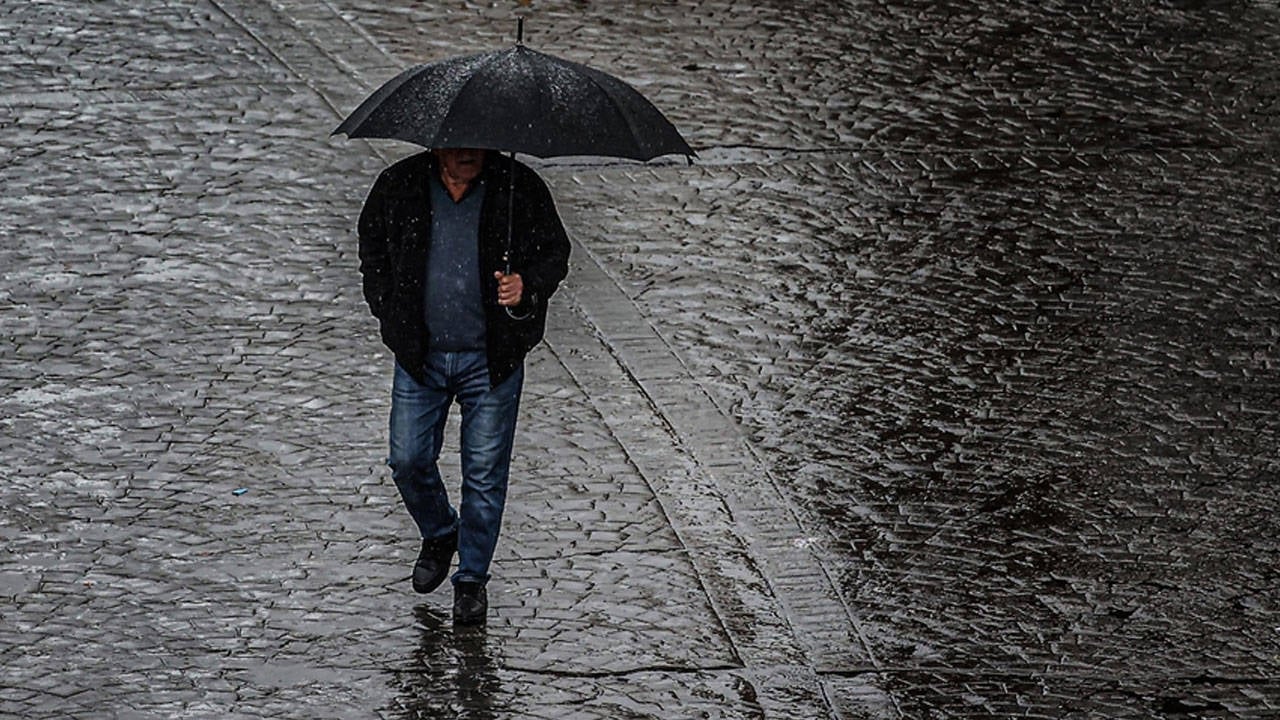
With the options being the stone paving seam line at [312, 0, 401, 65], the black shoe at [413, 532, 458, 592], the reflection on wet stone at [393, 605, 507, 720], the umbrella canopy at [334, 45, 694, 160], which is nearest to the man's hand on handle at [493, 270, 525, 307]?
the umbrella canopy at [334, 45, 694, 160]

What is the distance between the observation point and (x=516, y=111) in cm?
597

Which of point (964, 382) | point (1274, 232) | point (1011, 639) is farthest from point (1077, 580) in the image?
point (1274, 232)

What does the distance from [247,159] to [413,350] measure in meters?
4.28

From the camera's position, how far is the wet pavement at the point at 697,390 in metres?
6.48

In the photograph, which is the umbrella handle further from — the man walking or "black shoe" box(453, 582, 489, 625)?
"black shoe" box(453, 582, 489, 625)

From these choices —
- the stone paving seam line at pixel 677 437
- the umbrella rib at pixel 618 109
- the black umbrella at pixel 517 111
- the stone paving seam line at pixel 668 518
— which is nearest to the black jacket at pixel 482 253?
the black umbrella at pixel 517 111

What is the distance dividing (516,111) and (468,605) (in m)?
1.62

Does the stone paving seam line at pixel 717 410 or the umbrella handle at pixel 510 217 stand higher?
the umbrella handle at pixel 510 217

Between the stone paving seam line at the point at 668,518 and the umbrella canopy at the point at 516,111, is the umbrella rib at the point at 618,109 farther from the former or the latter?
the stone paving seam line at the point at 668,518

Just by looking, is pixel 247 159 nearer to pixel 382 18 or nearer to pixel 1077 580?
pixel 382 18

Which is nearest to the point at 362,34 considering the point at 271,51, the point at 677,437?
the point at 271,51

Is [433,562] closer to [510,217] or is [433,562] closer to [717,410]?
[510,217]

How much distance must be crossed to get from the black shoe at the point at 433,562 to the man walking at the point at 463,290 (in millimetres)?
284

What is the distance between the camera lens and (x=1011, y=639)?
672 cm
